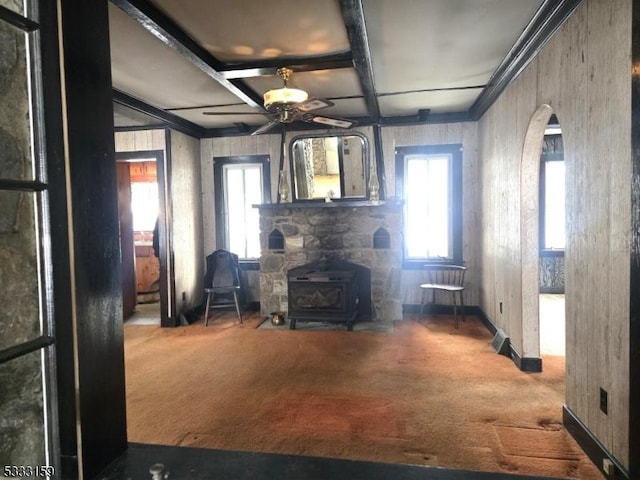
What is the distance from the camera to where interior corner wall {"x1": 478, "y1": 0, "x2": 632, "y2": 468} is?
184 centimetres

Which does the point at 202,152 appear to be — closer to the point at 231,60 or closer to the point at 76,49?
the point at 231,60

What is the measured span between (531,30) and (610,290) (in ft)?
6.36

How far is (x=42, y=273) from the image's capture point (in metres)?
0.76

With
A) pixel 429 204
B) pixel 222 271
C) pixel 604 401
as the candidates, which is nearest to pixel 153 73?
pixel 222 271

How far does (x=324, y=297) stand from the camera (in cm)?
491

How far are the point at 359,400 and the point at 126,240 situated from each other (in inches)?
169

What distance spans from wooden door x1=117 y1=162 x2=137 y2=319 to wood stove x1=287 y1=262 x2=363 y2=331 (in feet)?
8.10

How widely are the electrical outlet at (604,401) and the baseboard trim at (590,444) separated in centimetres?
19

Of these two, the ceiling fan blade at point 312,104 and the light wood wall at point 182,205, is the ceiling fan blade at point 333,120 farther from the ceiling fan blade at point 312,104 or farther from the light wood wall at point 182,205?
the light wood wall at point 182,205

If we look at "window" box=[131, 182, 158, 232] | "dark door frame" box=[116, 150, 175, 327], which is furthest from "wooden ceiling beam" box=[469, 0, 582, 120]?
"window" box=[131, 182, 158, 232]

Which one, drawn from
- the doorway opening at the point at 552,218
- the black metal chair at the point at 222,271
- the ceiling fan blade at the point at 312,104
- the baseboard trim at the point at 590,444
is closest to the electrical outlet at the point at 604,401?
the baseboard trim at the point at 590,444

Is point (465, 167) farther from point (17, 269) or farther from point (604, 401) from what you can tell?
point (17, 269)

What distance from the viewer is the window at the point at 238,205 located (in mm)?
5965

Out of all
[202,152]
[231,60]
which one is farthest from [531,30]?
[202,152]
